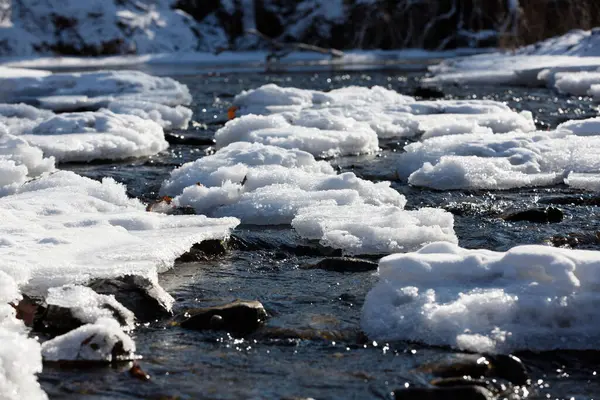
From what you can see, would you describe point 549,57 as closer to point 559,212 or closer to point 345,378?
point 559,212

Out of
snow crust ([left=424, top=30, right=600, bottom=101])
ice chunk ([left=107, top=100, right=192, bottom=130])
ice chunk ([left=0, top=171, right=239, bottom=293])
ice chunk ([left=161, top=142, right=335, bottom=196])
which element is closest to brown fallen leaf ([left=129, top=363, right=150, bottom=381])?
ice chunk ([left=0, top=171, right=239, bottom=293])

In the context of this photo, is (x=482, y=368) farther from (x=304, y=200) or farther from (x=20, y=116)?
(x=20, y=116)

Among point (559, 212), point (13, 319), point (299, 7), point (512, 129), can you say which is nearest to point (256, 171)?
point (559, 212)

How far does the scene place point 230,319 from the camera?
4246 millimetres

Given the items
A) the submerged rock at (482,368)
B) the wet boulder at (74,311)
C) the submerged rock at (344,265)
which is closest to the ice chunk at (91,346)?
the wet boulder at (74,311)

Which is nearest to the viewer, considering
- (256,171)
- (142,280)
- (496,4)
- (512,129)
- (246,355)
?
(246,355)

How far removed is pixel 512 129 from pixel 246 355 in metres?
7.90

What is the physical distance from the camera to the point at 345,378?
11.9ft

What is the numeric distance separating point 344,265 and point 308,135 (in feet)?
15.2

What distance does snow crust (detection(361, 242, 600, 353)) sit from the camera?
12.8ft

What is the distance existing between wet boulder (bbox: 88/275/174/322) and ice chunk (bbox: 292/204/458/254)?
4.91 ft

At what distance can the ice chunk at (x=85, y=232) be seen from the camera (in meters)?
4.70

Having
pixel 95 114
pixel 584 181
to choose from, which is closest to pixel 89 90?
pixel 95 114

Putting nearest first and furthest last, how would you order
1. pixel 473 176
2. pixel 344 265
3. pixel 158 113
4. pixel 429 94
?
pixel 344 265 → pixel 473 176 → pixel 158 113 → pixel 429 94
